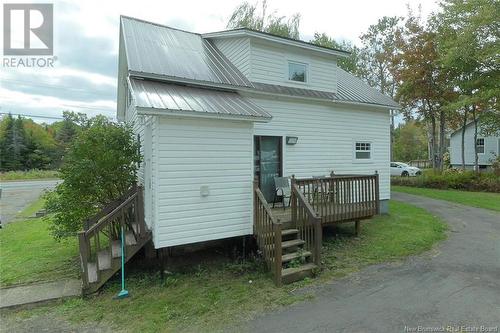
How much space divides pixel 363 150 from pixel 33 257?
1005 centimetres

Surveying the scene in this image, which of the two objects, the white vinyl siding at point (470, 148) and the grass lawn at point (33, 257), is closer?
the grass lawn at point (33, 257)

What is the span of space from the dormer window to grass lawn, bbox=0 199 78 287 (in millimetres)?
7582

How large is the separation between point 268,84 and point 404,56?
1526cm

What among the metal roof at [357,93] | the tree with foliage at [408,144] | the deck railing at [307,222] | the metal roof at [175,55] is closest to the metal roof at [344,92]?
the metal roof at [357,93]

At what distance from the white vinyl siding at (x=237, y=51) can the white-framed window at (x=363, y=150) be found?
4535mm

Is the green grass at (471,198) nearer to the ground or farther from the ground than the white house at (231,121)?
nearer to the ground

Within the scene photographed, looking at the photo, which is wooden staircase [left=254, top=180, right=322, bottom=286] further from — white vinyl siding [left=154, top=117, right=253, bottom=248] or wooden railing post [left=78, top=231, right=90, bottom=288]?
wooden railing post [left=78, top=231, right=90, bottom=288]

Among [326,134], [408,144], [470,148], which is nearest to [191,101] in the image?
[326,134]

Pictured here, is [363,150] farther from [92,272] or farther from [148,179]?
[92,272]

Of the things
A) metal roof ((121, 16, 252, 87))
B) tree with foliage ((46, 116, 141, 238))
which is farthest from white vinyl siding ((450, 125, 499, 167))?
tree with foliage ((46, 116, 141, 238))

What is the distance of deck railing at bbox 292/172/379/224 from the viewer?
23.3 feet

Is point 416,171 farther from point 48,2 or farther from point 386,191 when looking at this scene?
point 48,2

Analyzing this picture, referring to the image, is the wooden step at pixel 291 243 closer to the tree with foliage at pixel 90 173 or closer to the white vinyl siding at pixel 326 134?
the white vinyl siding at pixel 326 134

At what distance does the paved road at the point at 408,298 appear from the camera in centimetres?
411
